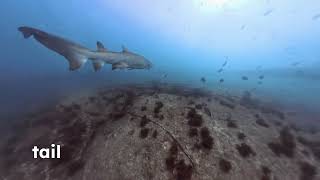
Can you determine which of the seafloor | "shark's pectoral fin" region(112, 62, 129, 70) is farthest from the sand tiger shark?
the seafloor

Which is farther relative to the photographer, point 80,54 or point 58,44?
point 80,54

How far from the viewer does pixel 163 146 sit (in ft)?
31.5

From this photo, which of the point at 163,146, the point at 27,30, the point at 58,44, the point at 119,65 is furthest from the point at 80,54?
the point at 163,146

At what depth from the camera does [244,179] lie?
861 cm

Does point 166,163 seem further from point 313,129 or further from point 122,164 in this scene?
point 313,129

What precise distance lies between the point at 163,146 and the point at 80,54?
165 inches

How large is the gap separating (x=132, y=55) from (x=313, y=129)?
38.5ft

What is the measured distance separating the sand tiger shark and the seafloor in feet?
8.08

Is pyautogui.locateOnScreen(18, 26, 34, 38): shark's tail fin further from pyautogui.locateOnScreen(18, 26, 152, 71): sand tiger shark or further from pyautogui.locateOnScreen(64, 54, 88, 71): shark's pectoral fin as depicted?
pyautogui.locateOnScreen(64, 54, 88, 71): shark's pectoral fin

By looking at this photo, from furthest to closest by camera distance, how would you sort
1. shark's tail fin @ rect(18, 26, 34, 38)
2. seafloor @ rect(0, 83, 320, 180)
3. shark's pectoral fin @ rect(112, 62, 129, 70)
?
shark's pectoral fin @ rect(112, 62, 129, 70)
seafloor @ rect(0, 83, 320, 180)
shark's tail fin @ rect(18, 26, 34, 38)

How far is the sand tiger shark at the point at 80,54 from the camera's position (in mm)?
8422

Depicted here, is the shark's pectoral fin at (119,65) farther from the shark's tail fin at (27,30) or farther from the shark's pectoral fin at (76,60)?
the shark's tail fin at (27,30)

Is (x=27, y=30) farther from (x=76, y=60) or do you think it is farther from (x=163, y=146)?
(x=163, y=146)

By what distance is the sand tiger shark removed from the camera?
842 centimetres
